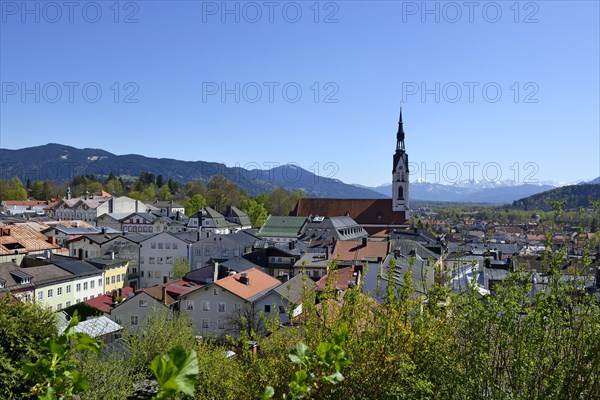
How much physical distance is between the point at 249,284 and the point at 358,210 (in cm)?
4644

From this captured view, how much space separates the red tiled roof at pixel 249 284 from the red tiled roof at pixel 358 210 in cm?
4167

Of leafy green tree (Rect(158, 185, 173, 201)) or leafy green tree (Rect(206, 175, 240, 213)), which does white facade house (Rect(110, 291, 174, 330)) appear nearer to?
leafy green tree (Rect(206, 175, 240, 213))

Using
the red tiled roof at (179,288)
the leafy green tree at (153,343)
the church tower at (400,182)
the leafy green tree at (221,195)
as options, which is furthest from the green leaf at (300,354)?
the leafy green tree at (221,195)

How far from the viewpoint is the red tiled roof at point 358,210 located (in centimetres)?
7444

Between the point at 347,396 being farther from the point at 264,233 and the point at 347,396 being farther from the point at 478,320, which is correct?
the point at 264,233

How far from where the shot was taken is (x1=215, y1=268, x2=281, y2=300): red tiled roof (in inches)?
1192

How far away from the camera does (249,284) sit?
32.1 m

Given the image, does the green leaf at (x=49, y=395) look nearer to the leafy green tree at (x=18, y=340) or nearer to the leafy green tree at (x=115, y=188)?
the leafy green tree at (x=18, y=340)

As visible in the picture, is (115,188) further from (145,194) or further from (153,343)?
(153,343)

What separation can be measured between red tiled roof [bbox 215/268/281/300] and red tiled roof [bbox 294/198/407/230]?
4167 cm

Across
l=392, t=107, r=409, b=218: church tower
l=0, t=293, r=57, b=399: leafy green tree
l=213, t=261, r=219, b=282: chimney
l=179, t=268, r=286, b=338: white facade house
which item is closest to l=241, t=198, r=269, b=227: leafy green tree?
l=392, t=107, r=409, b=218: church tower

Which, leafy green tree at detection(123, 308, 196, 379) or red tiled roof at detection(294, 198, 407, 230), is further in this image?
red tiled roof at detection(294, 198, 407, 230)

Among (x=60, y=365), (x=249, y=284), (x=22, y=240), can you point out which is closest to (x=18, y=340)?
(x=60, y=365)

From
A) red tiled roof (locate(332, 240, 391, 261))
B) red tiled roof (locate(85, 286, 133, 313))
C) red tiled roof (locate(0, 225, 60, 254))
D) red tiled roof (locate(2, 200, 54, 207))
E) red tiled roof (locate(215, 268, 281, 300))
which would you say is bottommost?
red tiled roof (locate(85, 286, 133, 313))
